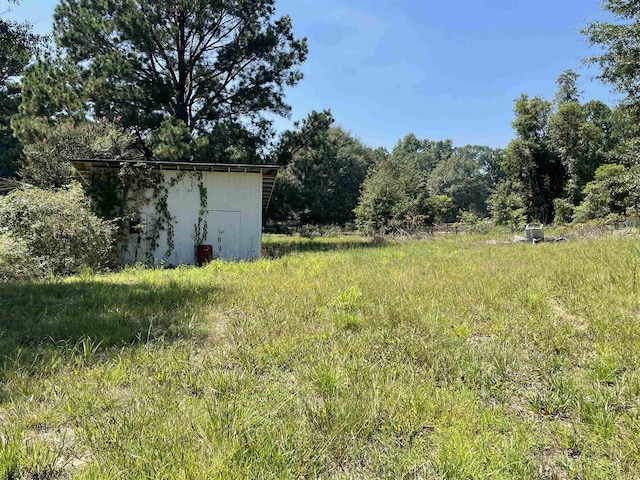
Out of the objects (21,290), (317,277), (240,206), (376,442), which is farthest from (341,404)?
(240,206)

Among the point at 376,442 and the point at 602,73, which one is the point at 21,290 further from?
the point at 602,73

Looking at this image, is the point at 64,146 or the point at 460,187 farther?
the point at 460,187

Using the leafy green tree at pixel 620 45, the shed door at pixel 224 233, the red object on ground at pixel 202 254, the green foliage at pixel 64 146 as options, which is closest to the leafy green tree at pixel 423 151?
the leafy green tree at pixel 620 45

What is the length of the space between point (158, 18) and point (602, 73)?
19.1 metres

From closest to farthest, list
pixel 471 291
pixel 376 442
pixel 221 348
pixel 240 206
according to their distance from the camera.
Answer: pixel 376 442
pixel 221 348
pixel 471 291
pixel 240 206

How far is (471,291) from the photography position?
15.8 ft

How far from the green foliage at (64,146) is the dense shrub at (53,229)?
27.6 ft

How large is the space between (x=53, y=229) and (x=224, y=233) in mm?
4780

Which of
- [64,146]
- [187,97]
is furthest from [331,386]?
[187,97]

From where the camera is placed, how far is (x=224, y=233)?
39.9 ft

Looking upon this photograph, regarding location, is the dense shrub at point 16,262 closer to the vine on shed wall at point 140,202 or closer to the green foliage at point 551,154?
the vine on shed wall at point 140,202

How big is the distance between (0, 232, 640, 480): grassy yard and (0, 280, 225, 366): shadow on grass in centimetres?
3

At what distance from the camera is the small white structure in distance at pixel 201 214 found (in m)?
11.6

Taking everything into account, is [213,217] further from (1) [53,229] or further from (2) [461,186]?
(2) [461,186]
